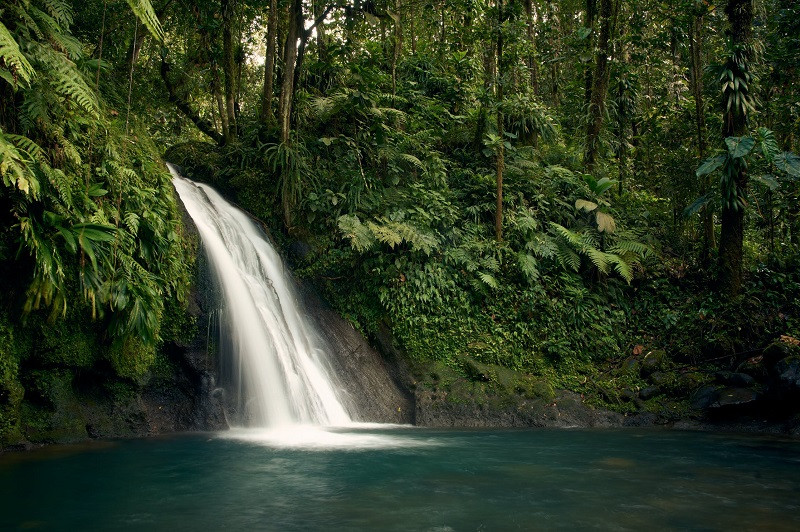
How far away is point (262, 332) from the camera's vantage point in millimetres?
9258

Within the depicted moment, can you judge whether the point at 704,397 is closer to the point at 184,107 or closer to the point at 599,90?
the point at 599,90

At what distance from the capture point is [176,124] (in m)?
15.2

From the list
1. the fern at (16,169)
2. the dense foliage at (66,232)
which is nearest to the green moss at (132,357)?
the dense foliage at (66,232)

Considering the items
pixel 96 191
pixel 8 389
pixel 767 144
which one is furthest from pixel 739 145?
pixel 8 389

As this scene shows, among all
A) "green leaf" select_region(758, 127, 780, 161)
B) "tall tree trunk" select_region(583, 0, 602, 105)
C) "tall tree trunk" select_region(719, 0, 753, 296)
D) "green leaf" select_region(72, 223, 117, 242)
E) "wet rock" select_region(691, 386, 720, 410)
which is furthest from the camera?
"tall tree trunk" select_region(583, 0, 602, 105)

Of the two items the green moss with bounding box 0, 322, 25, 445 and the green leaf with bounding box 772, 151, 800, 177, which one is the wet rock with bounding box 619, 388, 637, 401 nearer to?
the green leaf with bounding box 772, 151, 800, 177

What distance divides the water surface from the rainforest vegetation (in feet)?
5.52

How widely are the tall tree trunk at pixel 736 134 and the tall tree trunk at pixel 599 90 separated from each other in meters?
2.48

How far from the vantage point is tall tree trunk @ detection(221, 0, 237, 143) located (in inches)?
501

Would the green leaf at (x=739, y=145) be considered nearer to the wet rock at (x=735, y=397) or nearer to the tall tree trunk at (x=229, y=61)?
the wet rock at (x=735, y=397)

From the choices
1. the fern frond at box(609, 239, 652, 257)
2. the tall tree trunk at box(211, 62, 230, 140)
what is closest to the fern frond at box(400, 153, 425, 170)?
the tall tree trunk at box(211, 62, 230, 140)

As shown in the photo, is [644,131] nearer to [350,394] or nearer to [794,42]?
[794,42]

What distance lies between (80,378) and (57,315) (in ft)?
3.62

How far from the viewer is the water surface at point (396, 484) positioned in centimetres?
464
